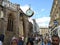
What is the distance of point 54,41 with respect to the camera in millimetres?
5180

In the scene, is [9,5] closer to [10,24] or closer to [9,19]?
[9,19]

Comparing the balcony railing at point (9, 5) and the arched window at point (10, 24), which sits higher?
the balcony railing at point (9, 5)

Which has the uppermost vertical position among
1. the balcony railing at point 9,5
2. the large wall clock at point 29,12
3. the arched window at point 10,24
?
the balcony railing at point 9,5

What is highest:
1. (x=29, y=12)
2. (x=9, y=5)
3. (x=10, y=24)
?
(x=9, y=5)

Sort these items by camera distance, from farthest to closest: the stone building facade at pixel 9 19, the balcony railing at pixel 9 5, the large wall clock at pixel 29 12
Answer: the large wall clock at pixel 29 12 → the balcony railing at pixel 9 5 → the stone building facade at pixel 9 19

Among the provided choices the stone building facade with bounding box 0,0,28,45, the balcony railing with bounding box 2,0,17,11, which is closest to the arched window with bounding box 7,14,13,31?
the stone building facade with bounding box 0,0,28,45

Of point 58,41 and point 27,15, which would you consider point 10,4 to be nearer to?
point 27,15

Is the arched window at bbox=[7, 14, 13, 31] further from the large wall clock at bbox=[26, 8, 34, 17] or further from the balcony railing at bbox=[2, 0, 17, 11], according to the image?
the large wall clock at bbox=[26, 8, 34, 17]

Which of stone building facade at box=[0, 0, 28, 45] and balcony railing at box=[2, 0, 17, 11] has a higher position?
balcony railing at box=[2, 0, 17, 11]

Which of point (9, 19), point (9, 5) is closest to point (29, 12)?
point (9, 19)

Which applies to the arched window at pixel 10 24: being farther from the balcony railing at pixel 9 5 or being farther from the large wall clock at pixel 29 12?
the large wall clock at pixel 29 12

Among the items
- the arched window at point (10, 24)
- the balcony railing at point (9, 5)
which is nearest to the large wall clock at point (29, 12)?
the balcony railing at point (9, 5)

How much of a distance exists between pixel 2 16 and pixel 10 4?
454 cm

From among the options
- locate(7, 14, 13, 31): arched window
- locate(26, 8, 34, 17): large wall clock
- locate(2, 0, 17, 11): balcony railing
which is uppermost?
locate(2, 0, 17, 11): balcony railing
